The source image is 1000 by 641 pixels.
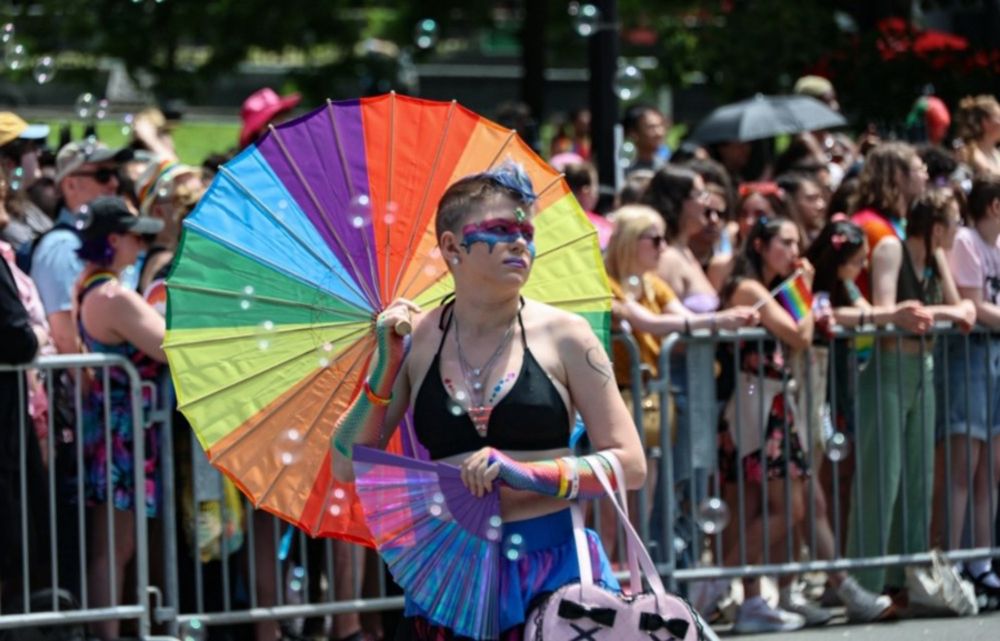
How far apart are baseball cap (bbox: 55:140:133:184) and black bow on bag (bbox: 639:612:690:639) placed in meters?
4.28

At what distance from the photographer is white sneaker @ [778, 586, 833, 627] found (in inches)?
324

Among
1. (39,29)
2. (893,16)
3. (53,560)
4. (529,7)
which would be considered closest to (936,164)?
(53,560)

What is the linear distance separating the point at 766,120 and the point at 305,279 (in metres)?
7.16

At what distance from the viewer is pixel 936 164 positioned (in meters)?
9.83

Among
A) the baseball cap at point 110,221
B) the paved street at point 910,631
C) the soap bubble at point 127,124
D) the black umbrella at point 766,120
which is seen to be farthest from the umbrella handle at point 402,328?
the black umbrella at point 766,120

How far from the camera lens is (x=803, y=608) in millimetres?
8266

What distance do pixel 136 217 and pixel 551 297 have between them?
2.45m

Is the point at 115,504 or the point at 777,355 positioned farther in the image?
the point at 777,355

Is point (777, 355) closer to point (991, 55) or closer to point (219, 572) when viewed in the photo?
point (219, 572)

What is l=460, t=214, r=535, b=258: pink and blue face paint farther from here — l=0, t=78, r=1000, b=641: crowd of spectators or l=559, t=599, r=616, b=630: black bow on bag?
l=0, t=78, r=1000, b=641: crowd of spectators

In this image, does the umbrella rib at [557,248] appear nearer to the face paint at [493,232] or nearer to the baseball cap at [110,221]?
the face paint at [493,232]

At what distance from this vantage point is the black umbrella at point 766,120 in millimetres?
11867

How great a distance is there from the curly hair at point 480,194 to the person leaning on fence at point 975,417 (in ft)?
13.1

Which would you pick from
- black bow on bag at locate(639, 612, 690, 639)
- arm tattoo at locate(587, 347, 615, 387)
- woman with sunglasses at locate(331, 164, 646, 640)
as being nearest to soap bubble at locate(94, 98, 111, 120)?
woman with sunglasses at locate(331, 164, 646, 640)
